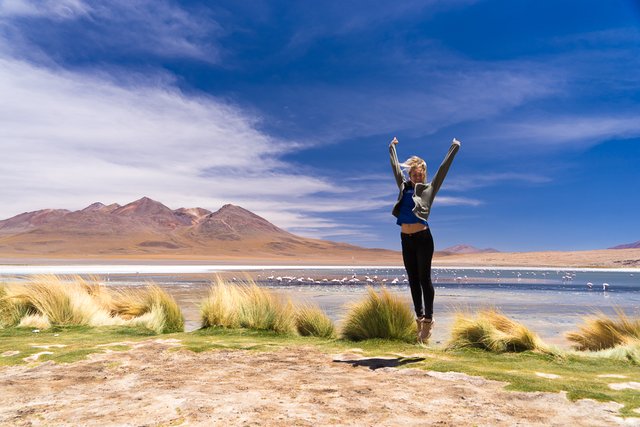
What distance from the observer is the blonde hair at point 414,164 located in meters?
6.32

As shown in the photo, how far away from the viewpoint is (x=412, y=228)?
614 centimetres

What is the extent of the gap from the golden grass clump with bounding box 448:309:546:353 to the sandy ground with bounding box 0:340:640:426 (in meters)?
1.55

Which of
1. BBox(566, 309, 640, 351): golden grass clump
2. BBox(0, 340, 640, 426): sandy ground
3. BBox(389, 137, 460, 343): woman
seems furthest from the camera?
BBox(566, 309, 640, 351): golden grass clump

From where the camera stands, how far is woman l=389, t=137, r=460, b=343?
606 centimetres

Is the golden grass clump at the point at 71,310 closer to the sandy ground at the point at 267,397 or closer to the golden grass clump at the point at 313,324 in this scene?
the golden grass clump at the point at 313,324

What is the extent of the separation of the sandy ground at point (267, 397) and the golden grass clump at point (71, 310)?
11.3 ft

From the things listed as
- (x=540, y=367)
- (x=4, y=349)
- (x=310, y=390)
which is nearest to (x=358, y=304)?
(x=540, y=367)

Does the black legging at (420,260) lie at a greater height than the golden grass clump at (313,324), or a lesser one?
greater

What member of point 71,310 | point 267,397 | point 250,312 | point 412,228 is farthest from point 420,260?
point 71,310

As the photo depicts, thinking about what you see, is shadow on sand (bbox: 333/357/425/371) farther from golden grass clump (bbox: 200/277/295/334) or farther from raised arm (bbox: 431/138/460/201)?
golden grass clump (bbox: 200/277/295/334)

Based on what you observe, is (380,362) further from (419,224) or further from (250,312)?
(250,312)

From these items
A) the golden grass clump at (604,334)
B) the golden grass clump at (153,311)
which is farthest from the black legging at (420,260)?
the golden grass clump at (153,311)

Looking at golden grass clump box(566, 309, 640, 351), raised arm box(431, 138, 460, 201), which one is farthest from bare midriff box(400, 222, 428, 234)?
golden grass clump box(566, 309, 640, 351)

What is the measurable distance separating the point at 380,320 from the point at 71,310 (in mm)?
5677
